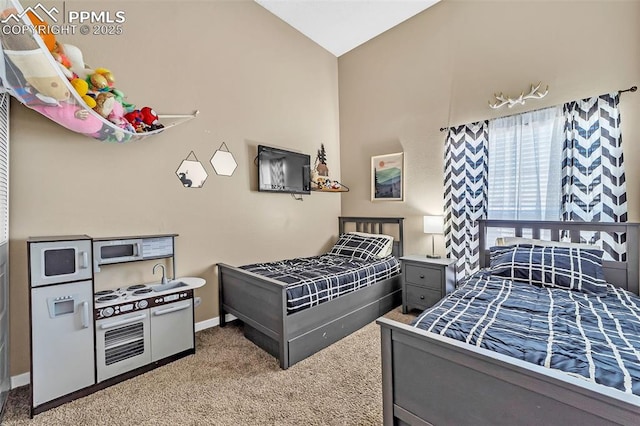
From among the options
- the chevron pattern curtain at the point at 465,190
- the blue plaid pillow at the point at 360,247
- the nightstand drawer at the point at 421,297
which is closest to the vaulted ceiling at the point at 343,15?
the chevron pattern curtain at the point at 465,190

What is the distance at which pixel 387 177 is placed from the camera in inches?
153

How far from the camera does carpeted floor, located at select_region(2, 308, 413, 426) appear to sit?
166cm

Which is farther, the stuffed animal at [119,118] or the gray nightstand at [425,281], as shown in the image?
the gray nightstand at [425,281]

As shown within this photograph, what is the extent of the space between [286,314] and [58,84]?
2.02 metres

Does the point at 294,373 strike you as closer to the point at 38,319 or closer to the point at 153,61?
the point at 38,319

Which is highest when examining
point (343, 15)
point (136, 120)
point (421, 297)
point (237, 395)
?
point (343, 15)

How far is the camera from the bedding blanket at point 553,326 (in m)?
1.08

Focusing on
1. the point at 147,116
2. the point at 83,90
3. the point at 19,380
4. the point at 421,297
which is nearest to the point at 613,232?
the point at 421,297

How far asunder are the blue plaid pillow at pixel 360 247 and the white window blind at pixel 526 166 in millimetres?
1278

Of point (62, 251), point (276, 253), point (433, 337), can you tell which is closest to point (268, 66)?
point (276, 253)

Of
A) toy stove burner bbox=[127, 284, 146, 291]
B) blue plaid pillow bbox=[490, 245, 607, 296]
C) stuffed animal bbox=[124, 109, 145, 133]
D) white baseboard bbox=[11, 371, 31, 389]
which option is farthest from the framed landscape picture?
white baseboard bbox=[11, 371, 31, 389]

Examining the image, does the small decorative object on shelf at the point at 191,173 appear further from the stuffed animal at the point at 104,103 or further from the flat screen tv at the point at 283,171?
the stuffed animal at the point at 104,103

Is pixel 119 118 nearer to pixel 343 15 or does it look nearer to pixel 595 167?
pixel 343 15

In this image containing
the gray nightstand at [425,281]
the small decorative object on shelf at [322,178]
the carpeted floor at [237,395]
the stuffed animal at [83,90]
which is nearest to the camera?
the carpeted floor at [237,395]
